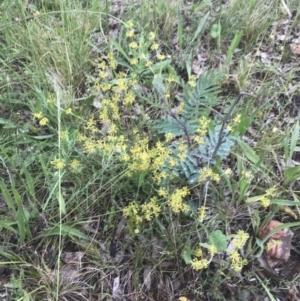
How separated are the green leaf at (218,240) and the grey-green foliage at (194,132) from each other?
0.72 feet

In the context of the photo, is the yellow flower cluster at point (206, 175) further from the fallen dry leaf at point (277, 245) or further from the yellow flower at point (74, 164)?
the yellow flower at point (74, 164)

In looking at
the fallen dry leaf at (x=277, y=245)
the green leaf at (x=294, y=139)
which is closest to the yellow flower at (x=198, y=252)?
the fallen dry leaf at (x=277, y=245)

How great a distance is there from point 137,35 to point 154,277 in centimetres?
129

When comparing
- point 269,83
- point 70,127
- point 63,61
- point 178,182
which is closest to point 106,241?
point 178,182

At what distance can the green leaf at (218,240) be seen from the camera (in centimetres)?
152

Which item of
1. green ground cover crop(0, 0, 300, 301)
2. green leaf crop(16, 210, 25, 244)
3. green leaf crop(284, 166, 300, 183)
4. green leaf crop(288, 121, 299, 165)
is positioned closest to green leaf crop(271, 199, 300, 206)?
green ground cover crop(0, 0, 300, 301)

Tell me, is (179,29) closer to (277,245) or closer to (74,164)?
(74,164)

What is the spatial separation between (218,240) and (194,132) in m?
0.45

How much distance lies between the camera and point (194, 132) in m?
1.72

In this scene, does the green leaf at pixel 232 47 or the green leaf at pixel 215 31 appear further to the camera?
the green leaf at pixel 215 31

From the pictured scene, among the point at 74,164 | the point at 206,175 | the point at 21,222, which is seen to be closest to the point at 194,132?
the point at 206,175

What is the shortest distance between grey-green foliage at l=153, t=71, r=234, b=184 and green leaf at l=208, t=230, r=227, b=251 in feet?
0.72

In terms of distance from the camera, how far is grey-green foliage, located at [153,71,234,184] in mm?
1642

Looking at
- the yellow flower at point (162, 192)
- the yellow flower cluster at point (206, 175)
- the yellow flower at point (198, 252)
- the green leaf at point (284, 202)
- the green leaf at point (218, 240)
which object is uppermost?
the yellow flower cluster at point (206, 175)
